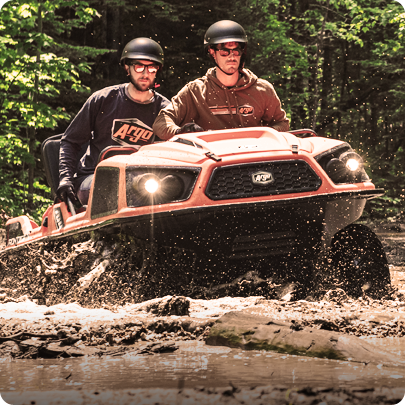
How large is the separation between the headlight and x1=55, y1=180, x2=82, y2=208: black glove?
133 centimetres

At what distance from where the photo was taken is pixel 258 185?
3664mm

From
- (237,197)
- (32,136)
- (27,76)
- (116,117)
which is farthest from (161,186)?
(32,136)

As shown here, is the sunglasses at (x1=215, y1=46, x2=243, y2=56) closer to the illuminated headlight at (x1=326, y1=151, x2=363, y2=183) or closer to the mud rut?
the illuminated headlight at (x1=326, y1=151, x2=363, y2=183)

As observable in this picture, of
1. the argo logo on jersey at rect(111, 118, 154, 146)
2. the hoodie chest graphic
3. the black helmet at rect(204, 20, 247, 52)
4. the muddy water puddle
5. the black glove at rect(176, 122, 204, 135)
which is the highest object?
the black helmet at rect(204, 20, 247, 52)

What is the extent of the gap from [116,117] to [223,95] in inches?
41.0

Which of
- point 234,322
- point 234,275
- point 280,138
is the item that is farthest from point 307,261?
point 234,322

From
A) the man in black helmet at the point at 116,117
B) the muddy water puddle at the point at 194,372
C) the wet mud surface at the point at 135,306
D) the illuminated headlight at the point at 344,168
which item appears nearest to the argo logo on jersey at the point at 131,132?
the man in black helmet at the point at 116,117

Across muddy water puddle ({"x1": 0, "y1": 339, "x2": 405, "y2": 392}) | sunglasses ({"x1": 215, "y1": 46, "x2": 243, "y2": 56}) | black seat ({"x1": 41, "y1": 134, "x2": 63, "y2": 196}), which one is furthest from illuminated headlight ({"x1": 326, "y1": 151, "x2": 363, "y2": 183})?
black seat ({"x1": 41, "y1": 134, "x2": 63, "y2": 196})

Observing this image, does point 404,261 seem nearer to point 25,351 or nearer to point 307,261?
point 307,261

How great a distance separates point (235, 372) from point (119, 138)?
9.99 feet

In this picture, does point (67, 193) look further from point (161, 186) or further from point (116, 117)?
point (161, 186)

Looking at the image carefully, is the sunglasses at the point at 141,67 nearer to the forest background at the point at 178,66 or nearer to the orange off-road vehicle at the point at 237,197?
the orange off-road vehicle at the point at 237,197

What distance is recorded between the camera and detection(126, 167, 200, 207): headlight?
3.71 meters

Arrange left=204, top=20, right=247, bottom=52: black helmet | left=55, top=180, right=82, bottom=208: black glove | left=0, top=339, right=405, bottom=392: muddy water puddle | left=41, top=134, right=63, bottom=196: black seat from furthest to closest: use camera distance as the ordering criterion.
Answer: left=41, top=134, right=63, bottom=196: black seat < left=55, top=180, right=82, bottom=208: black glove < left=204, top=20, right=247, bottom=52: black helmet < left=0, top=339, right=405, bottom=392: muddy water puddle
